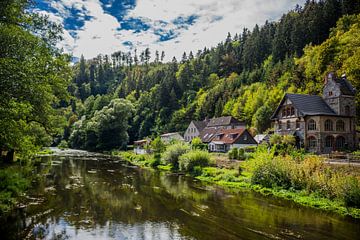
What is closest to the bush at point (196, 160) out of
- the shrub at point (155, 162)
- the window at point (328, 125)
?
the shrub at point (155, 162)

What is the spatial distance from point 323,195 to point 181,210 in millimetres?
11189

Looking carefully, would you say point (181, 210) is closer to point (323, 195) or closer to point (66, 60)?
point (323, 195)

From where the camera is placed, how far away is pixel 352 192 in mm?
20062

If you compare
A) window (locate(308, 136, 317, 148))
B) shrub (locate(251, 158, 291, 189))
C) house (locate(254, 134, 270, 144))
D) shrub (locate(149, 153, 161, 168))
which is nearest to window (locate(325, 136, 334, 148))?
window (locate(308, 136, 317, 148))

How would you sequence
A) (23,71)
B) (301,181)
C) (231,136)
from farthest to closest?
(231,136) < (301,181) < (23,71)

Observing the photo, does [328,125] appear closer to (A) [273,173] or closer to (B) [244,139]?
(B) [244,139]

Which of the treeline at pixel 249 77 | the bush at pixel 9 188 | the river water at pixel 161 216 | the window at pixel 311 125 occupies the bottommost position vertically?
the river water at pixel 161 216

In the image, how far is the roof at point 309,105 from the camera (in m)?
42.8

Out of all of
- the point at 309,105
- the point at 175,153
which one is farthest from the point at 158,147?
the point at 309,105

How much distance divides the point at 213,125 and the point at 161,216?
197 feet

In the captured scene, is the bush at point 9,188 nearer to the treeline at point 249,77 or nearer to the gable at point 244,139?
the gable at point 244,139

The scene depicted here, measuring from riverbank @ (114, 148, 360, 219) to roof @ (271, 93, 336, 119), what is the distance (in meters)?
15.0

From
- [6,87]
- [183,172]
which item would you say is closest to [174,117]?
[183,172]

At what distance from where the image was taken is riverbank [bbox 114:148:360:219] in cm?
2058
